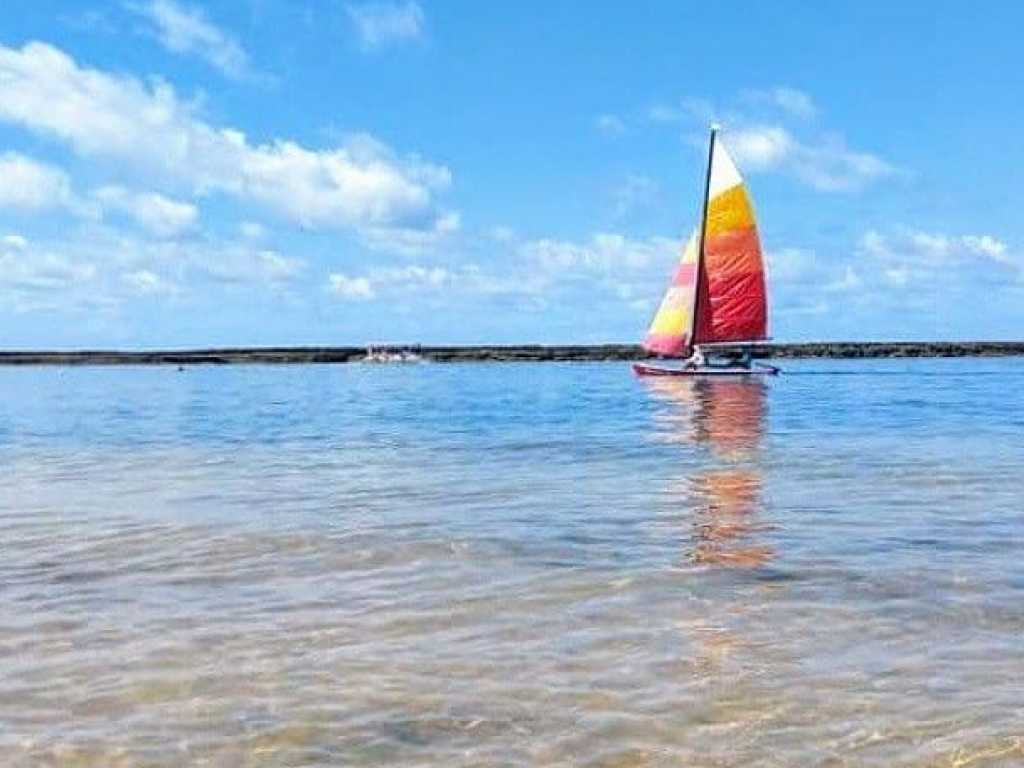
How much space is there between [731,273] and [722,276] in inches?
19.6

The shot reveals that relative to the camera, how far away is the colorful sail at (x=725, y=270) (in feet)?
A: 204

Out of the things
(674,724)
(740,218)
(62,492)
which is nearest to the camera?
(674,724)

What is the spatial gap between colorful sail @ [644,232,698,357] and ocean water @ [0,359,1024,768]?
42226 millimetres

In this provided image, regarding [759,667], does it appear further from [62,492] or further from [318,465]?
[318,465]

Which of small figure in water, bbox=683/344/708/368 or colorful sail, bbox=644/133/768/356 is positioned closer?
colorful sail, bbox=644/133/768/356

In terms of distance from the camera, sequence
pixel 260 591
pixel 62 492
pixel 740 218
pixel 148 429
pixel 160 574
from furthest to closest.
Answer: pixel 740 218 → pixel 148 429 → pixel 62 492 → pixel 160 574 → pixel 260 591

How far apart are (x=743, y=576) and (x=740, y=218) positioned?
5378cm

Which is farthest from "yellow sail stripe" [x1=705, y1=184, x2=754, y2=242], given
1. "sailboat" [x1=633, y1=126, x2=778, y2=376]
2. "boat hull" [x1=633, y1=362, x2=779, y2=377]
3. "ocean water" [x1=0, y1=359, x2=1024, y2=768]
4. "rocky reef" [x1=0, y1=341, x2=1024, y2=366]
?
"rocky reef" [x1=0, y1=341, x2=1024, y2=366]

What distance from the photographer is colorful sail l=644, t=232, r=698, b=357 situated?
2532 inches

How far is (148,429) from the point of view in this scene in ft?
117

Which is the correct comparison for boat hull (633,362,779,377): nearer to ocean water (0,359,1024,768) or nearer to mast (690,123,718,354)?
mast (690,123,718,354)

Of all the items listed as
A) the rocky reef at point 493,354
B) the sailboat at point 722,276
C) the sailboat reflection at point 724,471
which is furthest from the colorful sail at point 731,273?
the rocky reef at point 493,354

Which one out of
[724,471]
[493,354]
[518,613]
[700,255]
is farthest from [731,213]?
[493,354]

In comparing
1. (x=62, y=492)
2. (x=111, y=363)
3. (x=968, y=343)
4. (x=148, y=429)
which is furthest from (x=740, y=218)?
(x=111, y=363)
